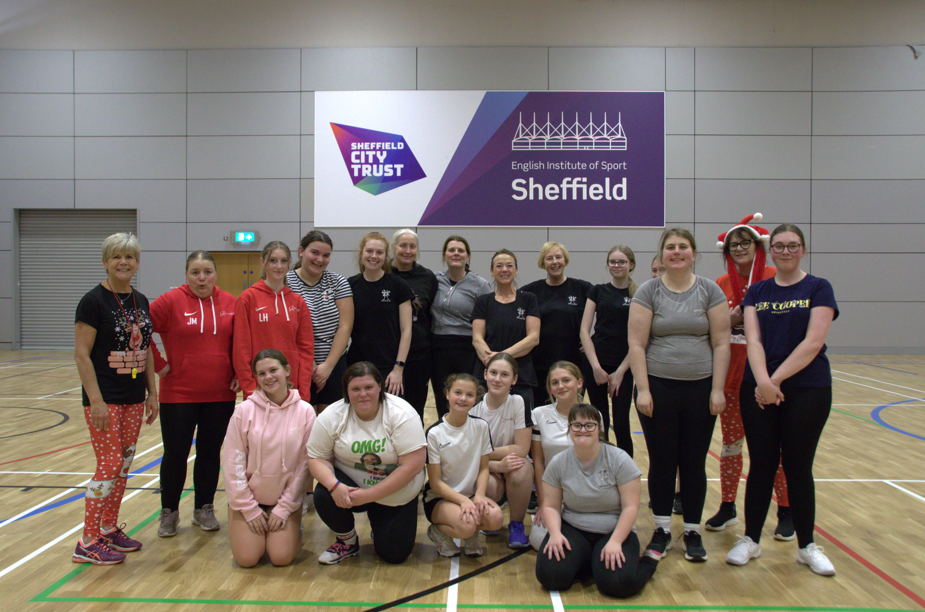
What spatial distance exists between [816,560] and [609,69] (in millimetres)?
10036

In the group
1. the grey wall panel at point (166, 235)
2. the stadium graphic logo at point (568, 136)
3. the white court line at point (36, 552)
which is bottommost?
the white court line at point (36, 552)

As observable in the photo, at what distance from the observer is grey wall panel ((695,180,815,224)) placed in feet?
35.7

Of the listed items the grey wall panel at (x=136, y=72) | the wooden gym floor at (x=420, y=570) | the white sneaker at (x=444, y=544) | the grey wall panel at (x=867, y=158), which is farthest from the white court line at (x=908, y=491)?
the grey wall panel at (x=136, y=72)

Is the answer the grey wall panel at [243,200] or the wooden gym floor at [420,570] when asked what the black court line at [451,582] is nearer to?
the wooden gym floor at [420,570]

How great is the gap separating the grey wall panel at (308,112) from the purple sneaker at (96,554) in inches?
371

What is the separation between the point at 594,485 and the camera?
2609mm

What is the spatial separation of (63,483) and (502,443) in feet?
10.1

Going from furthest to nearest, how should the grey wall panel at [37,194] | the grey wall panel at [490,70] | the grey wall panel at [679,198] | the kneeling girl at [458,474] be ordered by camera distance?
the grey wall panel at [37,194]
the grey wall panel at [490,70]
the grey wall panel at [679,198]
the kneeling girl at [458,474]

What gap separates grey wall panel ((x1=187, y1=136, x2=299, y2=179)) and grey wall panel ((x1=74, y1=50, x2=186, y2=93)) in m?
1.19

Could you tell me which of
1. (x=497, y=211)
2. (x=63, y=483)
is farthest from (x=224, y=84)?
(x=63, y=483)

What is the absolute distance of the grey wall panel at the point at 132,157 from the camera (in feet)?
36.5

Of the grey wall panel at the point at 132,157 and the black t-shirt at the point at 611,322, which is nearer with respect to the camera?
the black t-shirt at the point at 611,322

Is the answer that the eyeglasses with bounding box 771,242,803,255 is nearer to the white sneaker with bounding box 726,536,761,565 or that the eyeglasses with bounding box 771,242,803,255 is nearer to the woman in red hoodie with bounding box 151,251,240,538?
the white sneaker with bounding box 726,536,761,565

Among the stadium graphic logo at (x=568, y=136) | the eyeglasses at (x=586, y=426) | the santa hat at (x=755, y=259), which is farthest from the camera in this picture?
the stadium graphic logo at (x=568, y=136)
